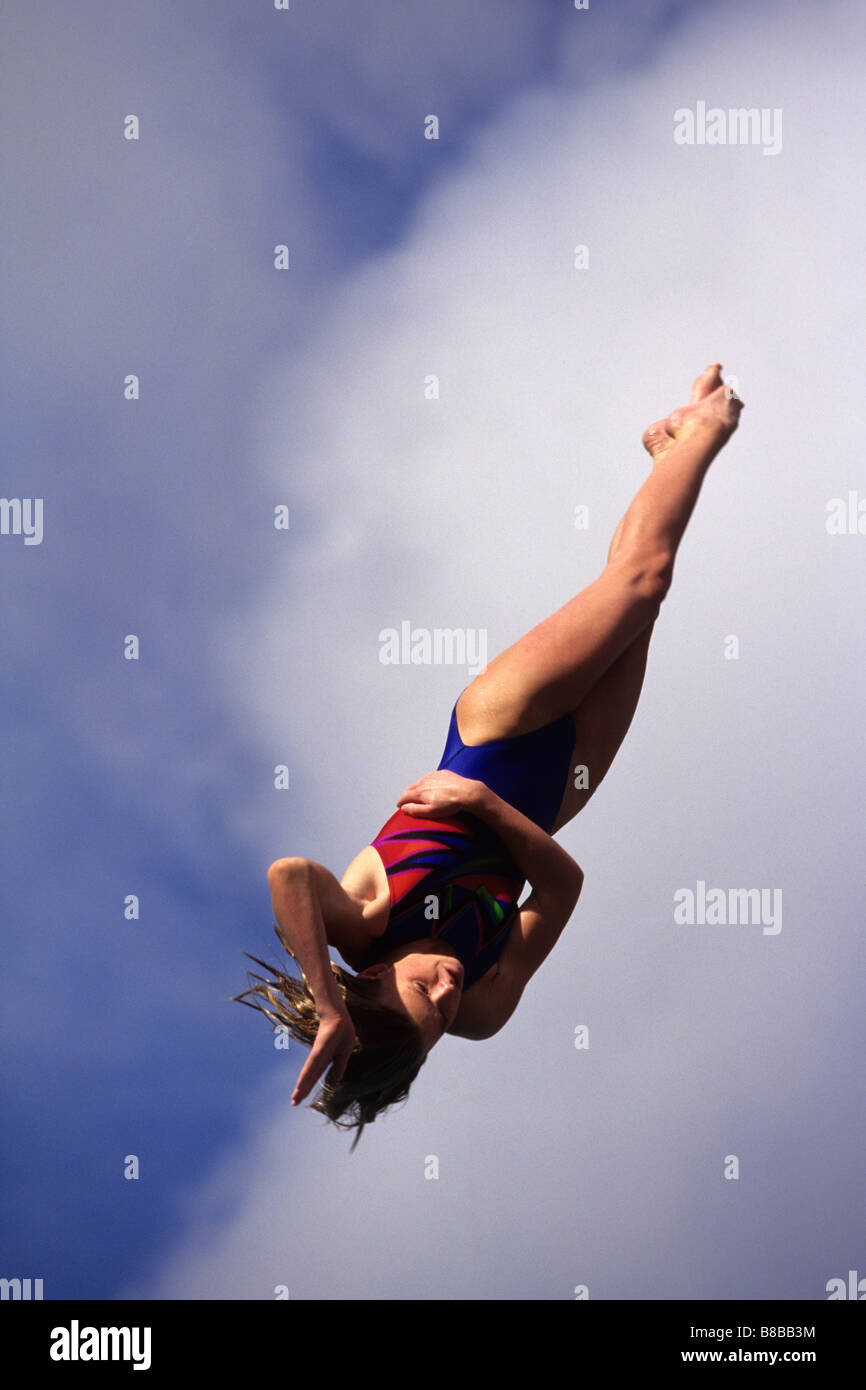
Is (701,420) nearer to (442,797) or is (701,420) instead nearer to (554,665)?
(554,665)

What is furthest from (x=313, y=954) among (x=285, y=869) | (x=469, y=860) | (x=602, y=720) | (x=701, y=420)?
(x=701, y=420)

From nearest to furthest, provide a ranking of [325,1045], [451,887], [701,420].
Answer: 1. [325,1045]
2. [451,887]
3. [701,420]

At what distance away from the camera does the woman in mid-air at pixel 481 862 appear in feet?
16.5

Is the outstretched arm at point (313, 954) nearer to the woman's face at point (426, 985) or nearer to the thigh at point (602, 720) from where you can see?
the woman's face at point (426, 985)

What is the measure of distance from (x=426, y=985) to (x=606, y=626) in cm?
130

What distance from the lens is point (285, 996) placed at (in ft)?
16.8

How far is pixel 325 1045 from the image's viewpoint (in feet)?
15.4

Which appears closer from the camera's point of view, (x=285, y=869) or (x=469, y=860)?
(x=285, y=869)

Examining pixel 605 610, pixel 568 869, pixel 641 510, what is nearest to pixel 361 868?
pixel 568 869

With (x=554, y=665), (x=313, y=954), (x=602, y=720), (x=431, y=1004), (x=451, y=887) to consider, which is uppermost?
(x=554, y=665)

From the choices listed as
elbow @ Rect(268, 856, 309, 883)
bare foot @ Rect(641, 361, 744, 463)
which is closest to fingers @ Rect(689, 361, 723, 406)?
bare foot @ Rect(641, 361, 744, 463)

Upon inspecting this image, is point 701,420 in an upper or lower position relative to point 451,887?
upper

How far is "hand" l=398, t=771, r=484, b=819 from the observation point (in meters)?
5.19

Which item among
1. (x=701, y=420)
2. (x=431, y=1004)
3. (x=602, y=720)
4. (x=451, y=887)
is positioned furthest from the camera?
(x=701, y=420)
